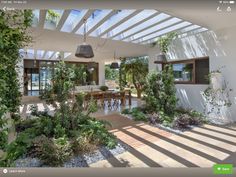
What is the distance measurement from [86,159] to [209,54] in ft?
14.2

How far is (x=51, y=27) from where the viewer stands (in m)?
4.71

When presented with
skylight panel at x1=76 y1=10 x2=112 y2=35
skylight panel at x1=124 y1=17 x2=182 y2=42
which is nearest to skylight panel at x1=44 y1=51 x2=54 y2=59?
skylight panel at x1=124 y1=17 x2=182 y2=42

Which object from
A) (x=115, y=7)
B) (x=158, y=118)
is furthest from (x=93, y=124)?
(x=115, y=7)

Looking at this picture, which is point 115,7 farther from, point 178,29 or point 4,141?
point 178,29

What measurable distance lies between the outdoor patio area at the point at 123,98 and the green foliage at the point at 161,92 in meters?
0.03

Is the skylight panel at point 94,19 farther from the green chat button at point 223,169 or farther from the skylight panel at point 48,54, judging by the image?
the skylight panel at point 48,54

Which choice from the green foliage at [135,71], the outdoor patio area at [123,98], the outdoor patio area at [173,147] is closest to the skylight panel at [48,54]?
the green foliage at [135,71]

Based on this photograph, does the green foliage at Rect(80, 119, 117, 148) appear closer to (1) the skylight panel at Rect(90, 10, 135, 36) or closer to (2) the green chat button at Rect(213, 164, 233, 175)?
(2) the green chat button at Rect(213, 164, 233, 175)

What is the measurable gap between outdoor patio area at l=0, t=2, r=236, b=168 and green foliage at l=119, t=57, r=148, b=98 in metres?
2.00

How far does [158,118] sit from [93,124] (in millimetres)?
1899

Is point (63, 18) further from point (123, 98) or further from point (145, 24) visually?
point (123, 98)

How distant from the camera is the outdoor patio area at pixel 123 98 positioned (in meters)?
2.22

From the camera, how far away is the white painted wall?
439 cm

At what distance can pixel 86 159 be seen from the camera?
7.95ft
